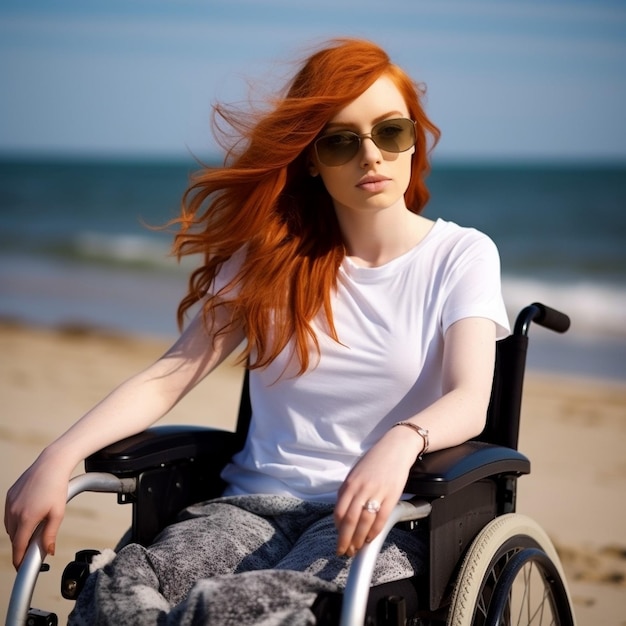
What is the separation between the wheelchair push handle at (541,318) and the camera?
102 inches

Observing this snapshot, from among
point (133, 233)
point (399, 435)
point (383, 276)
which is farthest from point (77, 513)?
point (133, 233)

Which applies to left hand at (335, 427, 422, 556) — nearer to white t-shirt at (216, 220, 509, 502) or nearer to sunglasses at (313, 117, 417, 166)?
white t-shirt at (216, 220, 509, 502)

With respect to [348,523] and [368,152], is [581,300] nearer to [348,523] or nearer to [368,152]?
[368,152]

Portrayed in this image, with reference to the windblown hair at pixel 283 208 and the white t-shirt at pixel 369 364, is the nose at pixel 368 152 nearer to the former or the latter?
the windblown hair at pixel 283 208

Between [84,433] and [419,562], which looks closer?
[419,562]

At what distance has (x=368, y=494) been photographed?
1.89 m

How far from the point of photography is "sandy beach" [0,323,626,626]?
4.00 metres

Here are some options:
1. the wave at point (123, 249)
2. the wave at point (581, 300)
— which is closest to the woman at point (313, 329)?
the wave at point (581, 300)

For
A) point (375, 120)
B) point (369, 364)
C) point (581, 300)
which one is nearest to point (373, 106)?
point (375, 120)

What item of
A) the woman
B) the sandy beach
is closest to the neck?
the woman

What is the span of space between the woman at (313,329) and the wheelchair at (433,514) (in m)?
0.06

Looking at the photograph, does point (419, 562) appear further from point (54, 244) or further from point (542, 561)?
point (54, 244)

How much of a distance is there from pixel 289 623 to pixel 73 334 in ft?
26.5

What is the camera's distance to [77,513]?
14.8 ft
